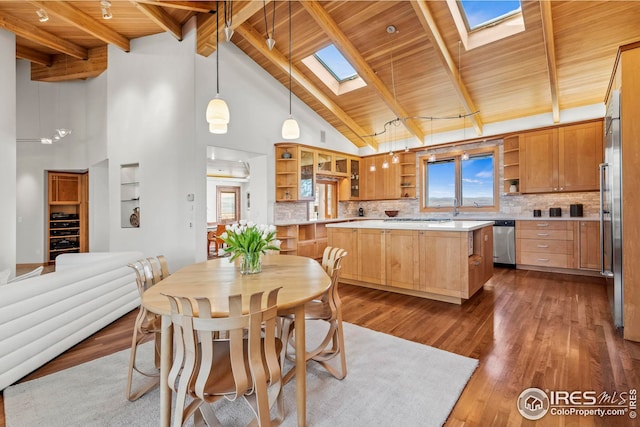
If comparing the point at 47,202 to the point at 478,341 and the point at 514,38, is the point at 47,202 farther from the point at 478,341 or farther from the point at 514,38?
the point at 514,38

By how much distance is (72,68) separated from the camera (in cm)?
591

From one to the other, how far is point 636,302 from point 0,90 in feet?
24.4

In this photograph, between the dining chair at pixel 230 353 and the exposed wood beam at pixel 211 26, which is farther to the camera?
the exposed wood beam at pixel 211 26

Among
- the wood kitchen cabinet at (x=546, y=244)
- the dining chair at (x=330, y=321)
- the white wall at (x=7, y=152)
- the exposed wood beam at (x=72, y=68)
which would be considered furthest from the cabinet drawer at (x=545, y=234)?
the exposed wood beam at (x=72, y=68)

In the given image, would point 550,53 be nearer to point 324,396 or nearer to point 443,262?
point 443,262

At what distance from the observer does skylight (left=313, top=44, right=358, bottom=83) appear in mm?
5440

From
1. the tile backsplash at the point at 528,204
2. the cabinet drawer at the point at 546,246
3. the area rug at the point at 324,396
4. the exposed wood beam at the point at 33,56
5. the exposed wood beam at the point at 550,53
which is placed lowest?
the area rug at the point at 324,396

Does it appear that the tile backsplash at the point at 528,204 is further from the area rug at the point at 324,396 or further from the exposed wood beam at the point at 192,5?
the exposed wood beam at the point at 192,5

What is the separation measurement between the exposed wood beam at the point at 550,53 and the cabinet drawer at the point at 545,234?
6.50 feet

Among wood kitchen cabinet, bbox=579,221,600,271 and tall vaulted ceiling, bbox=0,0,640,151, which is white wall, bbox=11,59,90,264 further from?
wood kitchen cabinet, bbox=579,221,600,271

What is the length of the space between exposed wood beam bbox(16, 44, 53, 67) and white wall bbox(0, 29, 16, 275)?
1864mm

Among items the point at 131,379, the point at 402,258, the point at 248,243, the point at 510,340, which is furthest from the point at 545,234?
the point at 131,379

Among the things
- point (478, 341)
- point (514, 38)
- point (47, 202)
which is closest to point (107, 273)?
point (478, 341)

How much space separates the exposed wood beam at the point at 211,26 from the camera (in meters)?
3.97
